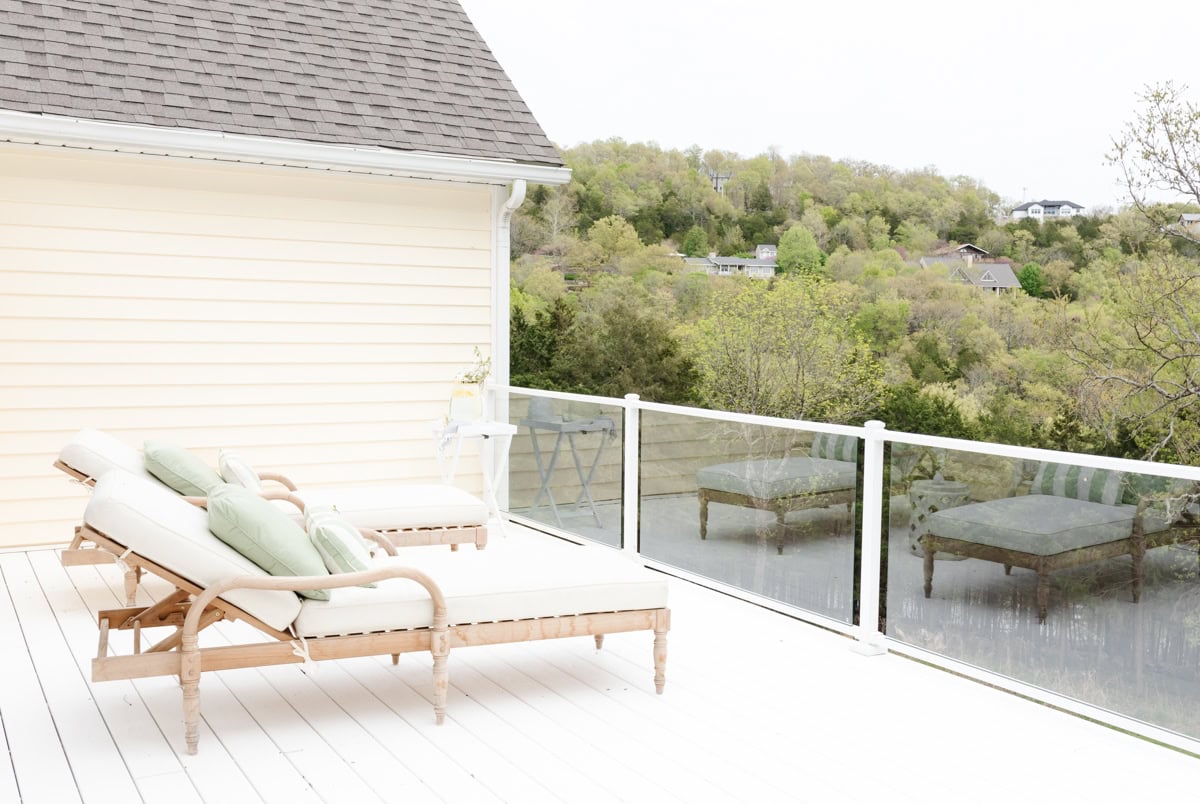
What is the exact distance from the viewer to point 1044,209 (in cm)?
2917

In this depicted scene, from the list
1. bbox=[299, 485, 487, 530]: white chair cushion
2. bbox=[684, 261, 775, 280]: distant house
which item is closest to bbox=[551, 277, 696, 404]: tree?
bbox=[684, 261, 775, 280]: distant house

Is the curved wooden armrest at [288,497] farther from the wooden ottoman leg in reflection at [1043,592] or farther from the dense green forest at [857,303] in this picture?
the dense green forest at [857,303]

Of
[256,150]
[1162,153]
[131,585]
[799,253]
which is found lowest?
[131,585]

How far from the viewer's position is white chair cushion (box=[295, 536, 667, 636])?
3.75 meters

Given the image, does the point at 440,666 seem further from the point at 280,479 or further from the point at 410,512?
the point at 280,479

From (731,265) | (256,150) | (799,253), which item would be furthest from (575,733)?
(799,253)

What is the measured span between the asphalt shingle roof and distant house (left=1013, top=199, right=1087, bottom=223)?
73.4 ft

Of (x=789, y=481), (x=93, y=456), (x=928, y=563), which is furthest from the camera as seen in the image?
(x=789, y=481)

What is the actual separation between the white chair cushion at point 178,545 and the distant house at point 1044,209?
2699cm

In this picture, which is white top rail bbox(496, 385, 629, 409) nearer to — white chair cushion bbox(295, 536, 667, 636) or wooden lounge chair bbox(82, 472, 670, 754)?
white chair cushion bbox(295, 536, 667, 636)

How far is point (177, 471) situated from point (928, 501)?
3570 mm

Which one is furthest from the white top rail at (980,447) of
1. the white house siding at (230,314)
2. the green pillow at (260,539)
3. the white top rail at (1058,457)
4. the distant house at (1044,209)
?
the distant house at (1044,209)

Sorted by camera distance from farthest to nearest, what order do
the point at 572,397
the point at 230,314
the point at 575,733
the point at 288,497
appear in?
the point at 230,314 → the point at 572,397 → the point at 288,497 → the point at 575,733

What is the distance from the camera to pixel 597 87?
125ft
